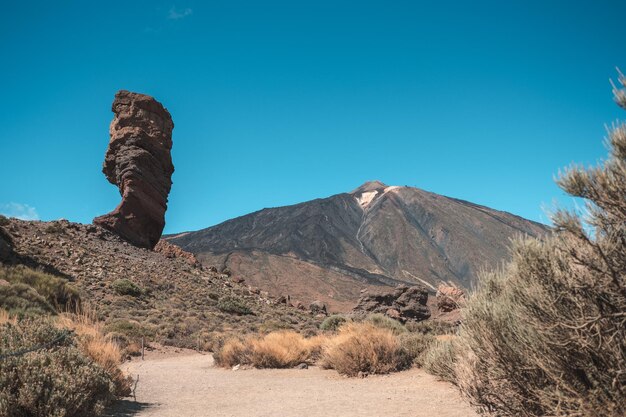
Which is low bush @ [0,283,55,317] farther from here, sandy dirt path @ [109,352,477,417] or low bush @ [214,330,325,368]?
low bush @ [214,330,325,368]

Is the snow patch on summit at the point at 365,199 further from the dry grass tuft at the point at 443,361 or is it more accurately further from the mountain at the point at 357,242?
the dry grass tuft at the point at 443,361

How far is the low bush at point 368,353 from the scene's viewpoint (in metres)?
9.88

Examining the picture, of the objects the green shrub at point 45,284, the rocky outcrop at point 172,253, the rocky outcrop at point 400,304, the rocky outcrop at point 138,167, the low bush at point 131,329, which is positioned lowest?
the low bush at point 131,329

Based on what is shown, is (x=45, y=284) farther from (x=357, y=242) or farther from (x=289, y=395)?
(x=357, y=242)

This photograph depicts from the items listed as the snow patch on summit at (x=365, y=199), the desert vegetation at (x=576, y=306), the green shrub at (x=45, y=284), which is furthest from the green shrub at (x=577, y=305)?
the snow patch on summit at (x=365, y=199)

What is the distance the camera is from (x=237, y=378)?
10484 mm

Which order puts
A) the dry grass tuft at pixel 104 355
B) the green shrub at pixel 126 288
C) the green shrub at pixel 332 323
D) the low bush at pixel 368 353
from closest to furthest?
the dry grass tuft at pixel 104 355 < the low bush at pixel 368 353 < the green shrub at pixel 332 323 < the green shrub at pixel 126 288

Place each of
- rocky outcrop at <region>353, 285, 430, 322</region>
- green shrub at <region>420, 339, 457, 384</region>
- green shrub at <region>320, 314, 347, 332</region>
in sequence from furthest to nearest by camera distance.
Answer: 1. rocky outcrop at <region>353, 285, 430, 322</region>
2. green shrub at <region>320, 314, 347, 332</region>
3. green shrub at <region>420, 339, 457, 384</region>

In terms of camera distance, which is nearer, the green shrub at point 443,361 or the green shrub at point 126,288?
the green shrub at point 443,361

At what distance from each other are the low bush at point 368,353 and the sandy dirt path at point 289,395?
33 cm

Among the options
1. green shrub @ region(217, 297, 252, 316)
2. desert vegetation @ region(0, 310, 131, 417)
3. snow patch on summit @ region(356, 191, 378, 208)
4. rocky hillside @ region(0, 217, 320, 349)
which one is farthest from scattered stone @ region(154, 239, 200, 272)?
snow patch on summit @ region(356, 191, 378, 208)

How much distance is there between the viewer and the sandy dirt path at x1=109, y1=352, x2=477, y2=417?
21.0 ft

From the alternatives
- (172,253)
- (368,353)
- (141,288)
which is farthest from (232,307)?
(368,353)

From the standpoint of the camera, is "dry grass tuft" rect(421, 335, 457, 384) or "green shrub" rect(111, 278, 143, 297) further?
"green shrub" rect(111, 278, 143, 297)
